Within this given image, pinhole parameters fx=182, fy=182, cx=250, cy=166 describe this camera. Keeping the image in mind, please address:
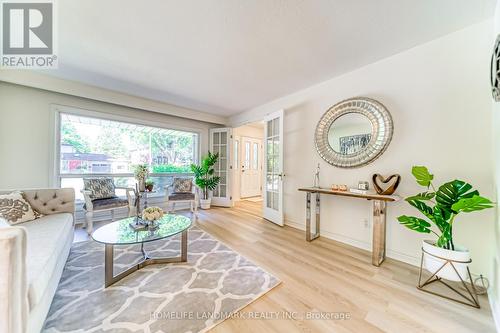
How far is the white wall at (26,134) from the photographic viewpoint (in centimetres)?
269

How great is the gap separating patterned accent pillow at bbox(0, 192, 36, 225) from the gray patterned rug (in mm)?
638

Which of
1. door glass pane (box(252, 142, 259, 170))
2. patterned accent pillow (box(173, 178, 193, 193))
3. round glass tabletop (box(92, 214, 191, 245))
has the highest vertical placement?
door glass pane (box(252, 142, 259, 170))

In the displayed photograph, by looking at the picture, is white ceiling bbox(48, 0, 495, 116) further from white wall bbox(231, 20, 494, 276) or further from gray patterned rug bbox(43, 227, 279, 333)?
gray patterned rug bbox(43, 227, 279, 333)

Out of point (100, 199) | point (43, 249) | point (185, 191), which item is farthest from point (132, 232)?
point (185, 191)

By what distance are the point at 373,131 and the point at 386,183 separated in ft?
2.21

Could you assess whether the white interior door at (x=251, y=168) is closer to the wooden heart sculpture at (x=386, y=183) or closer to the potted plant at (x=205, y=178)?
the potted plant at (x=205, y=178)

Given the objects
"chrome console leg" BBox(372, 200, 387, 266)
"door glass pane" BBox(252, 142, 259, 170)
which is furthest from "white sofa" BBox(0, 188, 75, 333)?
"door glass pane" BBox(252, 142, 259, 170)

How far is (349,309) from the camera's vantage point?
1.42 m

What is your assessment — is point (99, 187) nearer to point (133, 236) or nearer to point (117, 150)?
point (117, 150)

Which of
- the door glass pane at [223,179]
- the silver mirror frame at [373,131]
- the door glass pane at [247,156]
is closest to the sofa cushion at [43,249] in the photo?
the silver mirror frame at [373,131]

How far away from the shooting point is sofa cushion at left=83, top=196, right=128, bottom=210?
2830mm

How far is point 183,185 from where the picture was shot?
3.95 meters

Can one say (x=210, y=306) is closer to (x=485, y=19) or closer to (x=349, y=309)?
(x=349, y=309)

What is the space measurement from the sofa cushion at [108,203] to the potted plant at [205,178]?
5.60 ft
